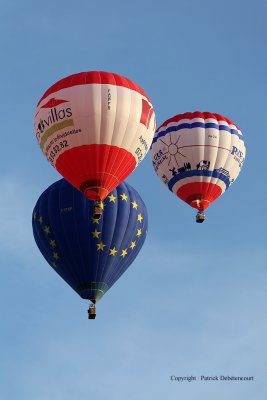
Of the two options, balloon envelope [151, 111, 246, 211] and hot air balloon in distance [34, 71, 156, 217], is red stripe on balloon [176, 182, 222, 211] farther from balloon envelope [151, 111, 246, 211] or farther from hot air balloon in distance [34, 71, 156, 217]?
hot air balloon in distance [34, 71, 156, 217]

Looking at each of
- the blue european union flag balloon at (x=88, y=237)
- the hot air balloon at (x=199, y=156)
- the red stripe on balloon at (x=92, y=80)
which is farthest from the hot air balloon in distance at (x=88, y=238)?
the red stripe on balloon at (x=92, y=80)

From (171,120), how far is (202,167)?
259cm

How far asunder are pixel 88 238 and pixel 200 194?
435 centimetres

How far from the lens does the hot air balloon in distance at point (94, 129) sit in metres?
36.2

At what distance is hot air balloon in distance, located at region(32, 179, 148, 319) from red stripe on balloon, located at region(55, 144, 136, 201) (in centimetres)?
325

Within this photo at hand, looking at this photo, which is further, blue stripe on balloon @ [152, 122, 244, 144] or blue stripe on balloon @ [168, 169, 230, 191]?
blue stripe on balloon @ [152, 122, 244, 144]

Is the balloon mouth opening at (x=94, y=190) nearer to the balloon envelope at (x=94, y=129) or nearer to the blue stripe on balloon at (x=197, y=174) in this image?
the balloon envelope at (x=94, y=129)

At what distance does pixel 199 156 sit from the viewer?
4153cm

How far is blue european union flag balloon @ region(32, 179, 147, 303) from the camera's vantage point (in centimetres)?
3988

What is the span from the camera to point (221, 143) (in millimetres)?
41781

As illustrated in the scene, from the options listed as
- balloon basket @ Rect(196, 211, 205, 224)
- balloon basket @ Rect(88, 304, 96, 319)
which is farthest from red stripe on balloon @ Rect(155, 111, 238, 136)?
balloon basket @ Rect(88, 304, 96, 319)

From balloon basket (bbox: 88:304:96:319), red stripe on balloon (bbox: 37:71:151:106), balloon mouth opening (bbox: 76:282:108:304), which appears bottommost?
balloon basket (bbox: 88:304:96:319)

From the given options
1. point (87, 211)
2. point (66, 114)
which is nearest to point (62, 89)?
point (66, 114)

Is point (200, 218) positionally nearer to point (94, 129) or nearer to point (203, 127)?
point (203, 127)
